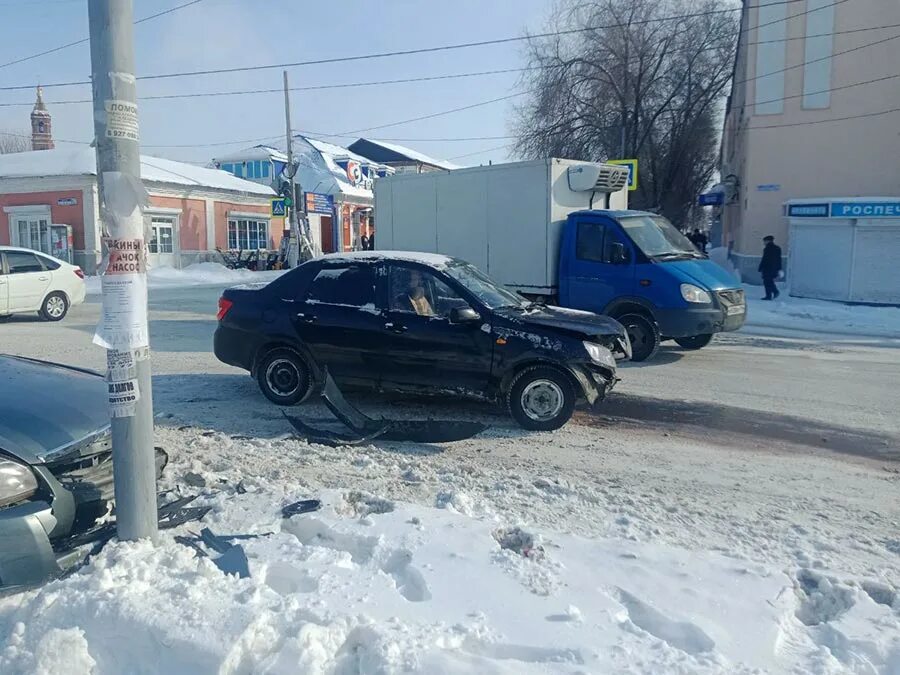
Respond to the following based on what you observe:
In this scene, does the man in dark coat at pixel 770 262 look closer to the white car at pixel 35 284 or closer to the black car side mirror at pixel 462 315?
the black car side mirror at pixel 462 315

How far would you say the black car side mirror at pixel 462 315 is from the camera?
695 cm

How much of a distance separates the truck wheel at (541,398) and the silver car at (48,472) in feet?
11.1

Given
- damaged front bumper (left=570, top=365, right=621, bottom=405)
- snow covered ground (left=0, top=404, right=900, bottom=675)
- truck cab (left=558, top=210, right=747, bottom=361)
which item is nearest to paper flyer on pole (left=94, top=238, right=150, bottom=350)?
snow covered ground (left=0, top=404, right=900, bottom=675)

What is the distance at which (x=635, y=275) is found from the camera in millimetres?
11000

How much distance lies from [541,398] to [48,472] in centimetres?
432

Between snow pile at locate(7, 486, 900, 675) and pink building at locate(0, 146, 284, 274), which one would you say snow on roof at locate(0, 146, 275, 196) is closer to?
pink building at locate(0, 146, 284, 274)

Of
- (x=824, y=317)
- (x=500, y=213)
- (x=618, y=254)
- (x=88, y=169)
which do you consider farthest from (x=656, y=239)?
(x=88, y=169)

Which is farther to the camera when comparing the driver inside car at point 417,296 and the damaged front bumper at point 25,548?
the driver inside car at point 417,296

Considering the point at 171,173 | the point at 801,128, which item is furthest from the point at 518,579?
the point at 171,173

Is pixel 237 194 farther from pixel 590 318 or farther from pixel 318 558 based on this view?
pixel 318 558

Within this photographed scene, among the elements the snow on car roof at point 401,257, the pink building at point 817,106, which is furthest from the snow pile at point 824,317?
the snow on car roof at point 401,257

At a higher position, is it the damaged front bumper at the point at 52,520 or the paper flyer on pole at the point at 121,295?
the paper flyer on pole at the point at 121,295

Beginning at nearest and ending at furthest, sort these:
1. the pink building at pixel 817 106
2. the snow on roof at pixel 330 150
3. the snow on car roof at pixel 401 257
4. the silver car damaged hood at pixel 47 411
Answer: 1. the silver car damaged hood at pixel 47 411
2. the snow on car roof at pixel 401 257
3. the pink building at pixel 817 106
4. the snow on roof at pixel 330 150

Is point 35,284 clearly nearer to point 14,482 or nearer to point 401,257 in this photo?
point 401,257
